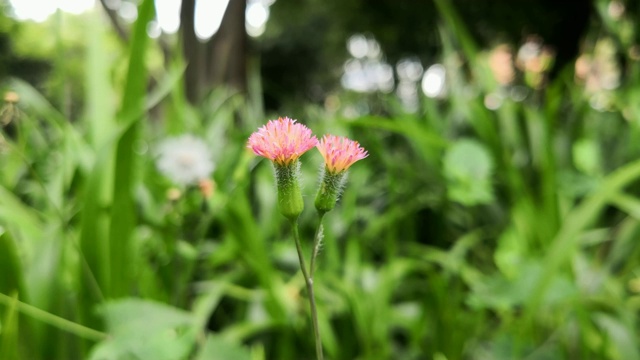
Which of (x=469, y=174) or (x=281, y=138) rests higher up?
(x=469, y=174)

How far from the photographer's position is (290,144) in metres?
0.26

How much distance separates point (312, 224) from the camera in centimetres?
112

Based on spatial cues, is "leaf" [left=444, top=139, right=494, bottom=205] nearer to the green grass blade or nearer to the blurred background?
the blurred background

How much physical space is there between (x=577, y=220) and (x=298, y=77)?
35.3 ft

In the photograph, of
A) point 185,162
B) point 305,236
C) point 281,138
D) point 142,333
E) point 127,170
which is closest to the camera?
point 281,138

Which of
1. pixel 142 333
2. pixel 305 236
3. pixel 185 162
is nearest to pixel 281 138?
pixel 142 333

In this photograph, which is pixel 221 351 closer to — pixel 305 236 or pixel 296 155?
pixel 296 155

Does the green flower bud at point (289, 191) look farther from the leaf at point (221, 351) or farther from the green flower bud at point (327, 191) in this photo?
the leaf at point (221, 351)

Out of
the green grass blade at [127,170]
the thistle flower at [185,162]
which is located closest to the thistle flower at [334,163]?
the green grass blade at [127,170]

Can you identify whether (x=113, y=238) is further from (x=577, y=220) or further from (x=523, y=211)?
(x=523, y=211)

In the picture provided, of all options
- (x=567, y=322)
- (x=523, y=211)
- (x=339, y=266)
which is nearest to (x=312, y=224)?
(x=339, y=266)

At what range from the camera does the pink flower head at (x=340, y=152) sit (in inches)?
10.4

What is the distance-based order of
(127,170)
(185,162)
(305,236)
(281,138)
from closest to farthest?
(281,138) < (127,170) < (185,162) < (305,236)

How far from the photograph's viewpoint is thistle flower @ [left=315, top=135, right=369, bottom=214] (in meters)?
0.26
